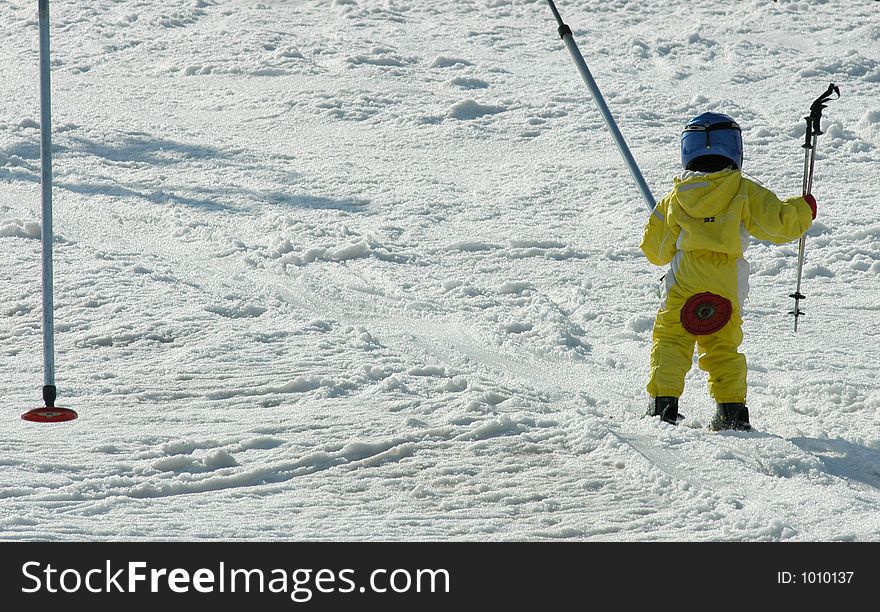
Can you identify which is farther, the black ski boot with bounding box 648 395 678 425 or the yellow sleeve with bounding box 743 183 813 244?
the black ski boot with bounding box 648 395 678 425

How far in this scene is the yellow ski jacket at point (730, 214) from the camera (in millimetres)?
5055

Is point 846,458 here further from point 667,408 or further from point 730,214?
point 730,214

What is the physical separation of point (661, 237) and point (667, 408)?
32.6 inches

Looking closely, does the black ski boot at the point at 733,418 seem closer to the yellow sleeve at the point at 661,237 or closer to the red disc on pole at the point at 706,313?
the red disc on pole at the point at 706,313

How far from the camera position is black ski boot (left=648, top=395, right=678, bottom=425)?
5.16 meters

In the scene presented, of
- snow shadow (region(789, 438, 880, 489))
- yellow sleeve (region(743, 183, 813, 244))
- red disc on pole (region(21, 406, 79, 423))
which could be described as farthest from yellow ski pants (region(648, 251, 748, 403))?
red disc on pole (region(21, 406, 79, 423))

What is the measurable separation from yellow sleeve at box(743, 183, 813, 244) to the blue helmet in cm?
19

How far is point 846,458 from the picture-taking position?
4.79 m

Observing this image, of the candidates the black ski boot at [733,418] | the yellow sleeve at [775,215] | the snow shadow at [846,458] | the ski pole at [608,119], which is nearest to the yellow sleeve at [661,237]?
the yellow sleeve at [775,215]

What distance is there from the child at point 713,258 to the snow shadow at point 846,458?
0.33 meters

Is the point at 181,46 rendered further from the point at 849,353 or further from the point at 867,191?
the point at 849,353

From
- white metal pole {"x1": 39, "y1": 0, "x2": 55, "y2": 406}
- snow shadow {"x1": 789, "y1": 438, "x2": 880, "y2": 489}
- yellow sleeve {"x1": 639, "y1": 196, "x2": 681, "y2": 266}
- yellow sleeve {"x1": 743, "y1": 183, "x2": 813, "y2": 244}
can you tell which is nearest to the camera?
snow shadow {"x1": 789, "y1": 438, "x2": 880, "y2": 489}

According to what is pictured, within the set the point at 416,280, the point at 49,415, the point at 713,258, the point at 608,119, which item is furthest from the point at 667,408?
the point at 416,280

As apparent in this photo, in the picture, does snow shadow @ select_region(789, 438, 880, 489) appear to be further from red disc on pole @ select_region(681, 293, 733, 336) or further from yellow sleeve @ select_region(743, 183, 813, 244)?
yellow sleeve @ select_region(743, 183, 813, 244)
